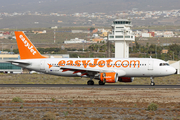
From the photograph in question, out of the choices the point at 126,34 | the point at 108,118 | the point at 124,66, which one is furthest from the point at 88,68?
the point at 126,34

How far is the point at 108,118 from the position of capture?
1894 centimetres

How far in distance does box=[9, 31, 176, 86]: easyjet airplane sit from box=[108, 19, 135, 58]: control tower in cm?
6653

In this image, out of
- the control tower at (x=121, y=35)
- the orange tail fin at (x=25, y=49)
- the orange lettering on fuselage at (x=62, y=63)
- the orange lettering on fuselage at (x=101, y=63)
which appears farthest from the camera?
the control tower at (x=121, y=35)

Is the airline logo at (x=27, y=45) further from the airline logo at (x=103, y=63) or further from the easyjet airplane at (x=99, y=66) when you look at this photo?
the airline logo at (x=103, y=63)

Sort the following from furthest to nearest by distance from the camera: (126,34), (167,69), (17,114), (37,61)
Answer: (126,34), (37,61), (167,69), (17,114)

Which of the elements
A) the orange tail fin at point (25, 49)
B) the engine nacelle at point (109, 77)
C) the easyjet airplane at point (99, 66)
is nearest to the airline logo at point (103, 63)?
the easyjet airplane at point (99, 66)

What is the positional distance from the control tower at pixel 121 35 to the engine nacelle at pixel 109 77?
70299 mm

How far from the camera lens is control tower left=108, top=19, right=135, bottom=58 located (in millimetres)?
112312

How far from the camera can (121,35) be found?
4446 inches

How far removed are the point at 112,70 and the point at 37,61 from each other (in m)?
11.3

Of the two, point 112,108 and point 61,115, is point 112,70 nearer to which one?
point 112,108

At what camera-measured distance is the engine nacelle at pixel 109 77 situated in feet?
137

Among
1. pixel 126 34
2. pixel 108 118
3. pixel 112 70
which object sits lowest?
pixel 108 118

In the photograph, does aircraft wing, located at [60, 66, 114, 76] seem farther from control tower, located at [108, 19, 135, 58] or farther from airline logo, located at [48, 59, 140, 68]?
control tower, located at [108, 19, 135, 58]
